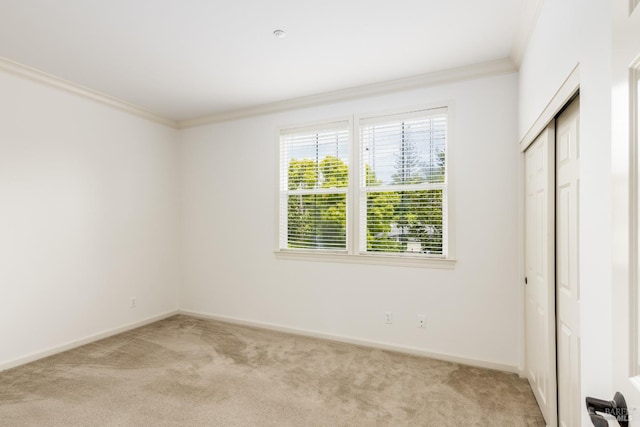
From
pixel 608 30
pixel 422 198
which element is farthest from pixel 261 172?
pixel 608 30

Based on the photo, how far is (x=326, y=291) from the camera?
379cm

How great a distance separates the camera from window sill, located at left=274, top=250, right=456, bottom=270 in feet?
10.7

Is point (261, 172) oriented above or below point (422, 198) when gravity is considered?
above

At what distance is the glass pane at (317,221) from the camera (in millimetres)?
3785

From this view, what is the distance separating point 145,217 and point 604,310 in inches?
176

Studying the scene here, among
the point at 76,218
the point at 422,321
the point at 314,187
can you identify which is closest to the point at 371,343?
the point at 422,321

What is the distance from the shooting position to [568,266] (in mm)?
1814

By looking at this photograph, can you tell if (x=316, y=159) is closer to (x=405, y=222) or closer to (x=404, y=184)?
(x=404, y=184)

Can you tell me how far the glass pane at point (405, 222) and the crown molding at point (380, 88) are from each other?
104 cm

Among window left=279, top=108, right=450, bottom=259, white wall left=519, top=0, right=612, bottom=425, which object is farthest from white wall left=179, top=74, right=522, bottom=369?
white wall left=519, top=0, right=612, bottom=425

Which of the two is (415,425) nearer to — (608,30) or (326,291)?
(326,291)

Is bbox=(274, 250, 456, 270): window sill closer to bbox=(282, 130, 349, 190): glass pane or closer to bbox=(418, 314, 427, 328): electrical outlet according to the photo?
bbox=(418, 314, 427, 328): electrical outlet

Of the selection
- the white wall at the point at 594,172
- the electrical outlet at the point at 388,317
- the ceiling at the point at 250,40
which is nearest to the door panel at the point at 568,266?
the white wall at the point at 594,172

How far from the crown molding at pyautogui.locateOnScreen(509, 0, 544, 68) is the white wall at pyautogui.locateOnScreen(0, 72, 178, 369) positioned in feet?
13.4
